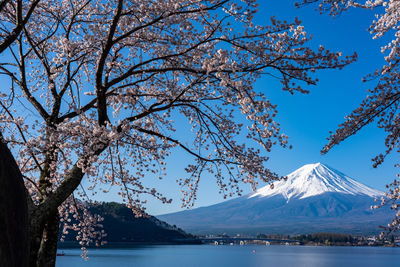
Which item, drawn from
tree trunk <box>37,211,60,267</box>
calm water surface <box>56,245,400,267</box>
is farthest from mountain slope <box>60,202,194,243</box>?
tree trunk <box>37,211,60,267</box>

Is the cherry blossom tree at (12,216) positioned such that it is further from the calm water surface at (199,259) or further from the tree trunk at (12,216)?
the calm water surface at (199,259)

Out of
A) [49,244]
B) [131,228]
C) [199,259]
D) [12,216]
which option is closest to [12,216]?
[12,216]

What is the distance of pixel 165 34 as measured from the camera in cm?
604

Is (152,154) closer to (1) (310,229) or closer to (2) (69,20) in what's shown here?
(2) (69,20)

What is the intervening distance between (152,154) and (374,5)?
4.44 metres

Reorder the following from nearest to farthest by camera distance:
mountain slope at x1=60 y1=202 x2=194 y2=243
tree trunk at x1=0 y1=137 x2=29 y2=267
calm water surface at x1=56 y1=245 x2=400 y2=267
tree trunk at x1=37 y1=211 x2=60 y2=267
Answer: tree trunk at x1=0 y1=137 x2=29 y2=267, tree trunk at x1=37 y1=211 x2=60 y2=267, calm water surface at x1=56 y1=245 x2=400 y2=267, mountain slope at x1=60 y1=202 x2=194 y2=243

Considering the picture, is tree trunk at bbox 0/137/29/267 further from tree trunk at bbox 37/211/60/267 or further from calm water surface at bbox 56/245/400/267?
calm water surface at bbox 56/245/400/267

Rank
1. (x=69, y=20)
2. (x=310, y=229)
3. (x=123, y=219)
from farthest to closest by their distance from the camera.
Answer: (x=310, y=229), (x=123, y=219), (x=69, y=20)

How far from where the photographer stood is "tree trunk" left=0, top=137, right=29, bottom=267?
330 centimetres

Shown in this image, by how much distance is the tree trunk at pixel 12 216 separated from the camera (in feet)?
10.8

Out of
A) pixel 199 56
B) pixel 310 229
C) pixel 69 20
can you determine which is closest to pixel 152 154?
pixel 199 56

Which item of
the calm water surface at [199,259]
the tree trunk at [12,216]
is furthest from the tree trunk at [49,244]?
the calm water surface at [199,259]

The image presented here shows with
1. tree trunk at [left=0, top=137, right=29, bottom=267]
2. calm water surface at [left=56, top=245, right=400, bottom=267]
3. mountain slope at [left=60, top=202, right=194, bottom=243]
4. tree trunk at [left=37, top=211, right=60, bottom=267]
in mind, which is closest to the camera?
tree trunk at [left=0, top=137, right=29, bottom=267]

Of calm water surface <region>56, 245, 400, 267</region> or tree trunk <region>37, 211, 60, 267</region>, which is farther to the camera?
calm water surface <region>56, 245, 400, 267</region>
